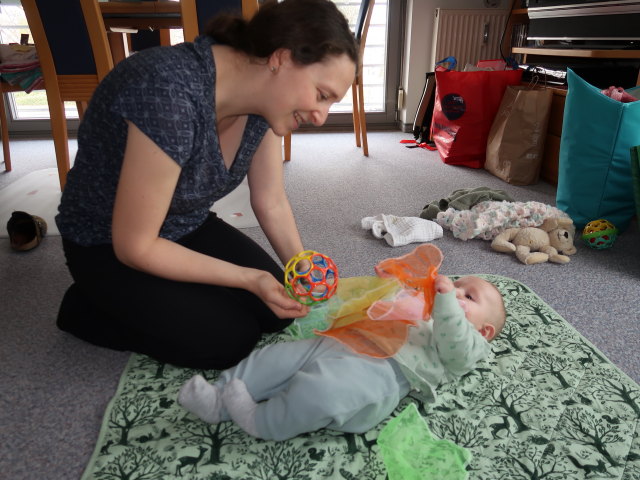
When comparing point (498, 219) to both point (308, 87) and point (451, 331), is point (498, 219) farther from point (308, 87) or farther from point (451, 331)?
point (308, 87)

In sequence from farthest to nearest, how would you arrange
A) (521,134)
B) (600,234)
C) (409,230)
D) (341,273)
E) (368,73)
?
(368,73) → (521,134) → (409,230) → (600,234) → (341,273)

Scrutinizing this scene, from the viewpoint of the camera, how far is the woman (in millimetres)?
832

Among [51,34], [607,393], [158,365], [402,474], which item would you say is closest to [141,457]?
[158,365]

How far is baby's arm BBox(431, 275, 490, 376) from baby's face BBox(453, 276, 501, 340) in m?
0.11

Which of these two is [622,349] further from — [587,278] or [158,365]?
[158,365]

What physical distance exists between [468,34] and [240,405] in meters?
3.26

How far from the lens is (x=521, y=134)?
8.11 feet

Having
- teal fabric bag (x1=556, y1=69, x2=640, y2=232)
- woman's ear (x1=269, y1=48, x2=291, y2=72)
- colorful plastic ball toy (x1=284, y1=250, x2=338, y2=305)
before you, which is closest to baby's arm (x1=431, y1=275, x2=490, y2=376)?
colorful plastic ball toy (x1=284, y1=250, x2=338, y2=305)

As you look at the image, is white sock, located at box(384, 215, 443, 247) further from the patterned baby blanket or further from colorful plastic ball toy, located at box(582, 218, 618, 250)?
colorful plastic ball toy, located at box(582, 218, 618, 250)

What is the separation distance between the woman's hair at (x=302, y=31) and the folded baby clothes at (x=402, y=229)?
1001mm

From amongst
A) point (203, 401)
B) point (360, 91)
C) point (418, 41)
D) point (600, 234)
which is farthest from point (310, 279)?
point (418, 41)

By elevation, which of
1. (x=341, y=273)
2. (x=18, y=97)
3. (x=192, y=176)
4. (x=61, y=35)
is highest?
(x=61, y=35)

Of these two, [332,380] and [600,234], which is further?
[600,234]

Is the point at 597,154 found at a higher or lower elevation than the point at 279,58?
lower
